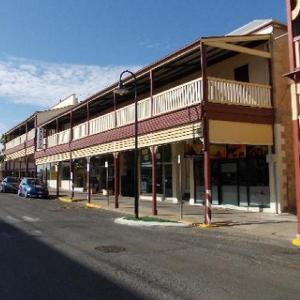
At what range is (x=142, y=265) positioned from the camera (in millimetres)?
9875

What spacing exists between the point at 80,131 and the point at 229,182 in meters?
13.2

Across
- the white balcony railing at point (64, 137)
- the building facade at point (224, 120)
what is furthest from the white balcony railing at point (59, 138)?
the building facade at point (224, 120)

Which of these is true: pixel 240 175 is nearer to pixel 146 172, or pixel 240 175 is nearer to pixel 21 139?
pixel 146 172

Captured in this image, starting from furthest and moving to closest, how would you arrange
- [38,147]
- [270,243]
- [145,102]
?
[38,147] → [145,102] → [270,243]

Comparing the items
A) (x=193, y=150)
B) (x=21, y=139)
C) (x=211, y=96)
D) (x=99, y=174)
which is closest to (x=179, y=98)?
(x=211, y=96)

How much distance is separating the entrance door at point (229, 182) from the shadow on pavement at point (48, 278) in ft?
40.2

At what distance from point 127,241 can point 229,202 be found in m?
10.6

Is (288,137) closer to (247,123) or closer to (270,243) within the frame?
(247,123)

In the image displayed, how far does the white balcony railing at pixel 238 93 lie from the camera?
19016 mm

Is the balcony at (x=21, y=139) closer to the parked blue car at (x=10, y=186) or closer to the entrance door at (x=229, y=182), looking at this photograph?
the parked blue car at (x=10, y=186)

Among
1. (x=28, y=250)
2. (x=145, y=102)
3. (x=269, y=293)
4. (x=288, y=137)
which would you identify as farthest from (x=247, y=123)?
(x=269, y=293)

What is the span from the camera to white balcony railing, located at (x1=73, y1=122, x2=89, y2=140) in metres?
32.2

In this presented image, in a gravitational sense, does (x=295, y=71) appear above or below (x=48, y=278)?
above

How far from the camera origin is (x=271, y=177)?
20.5 metres
